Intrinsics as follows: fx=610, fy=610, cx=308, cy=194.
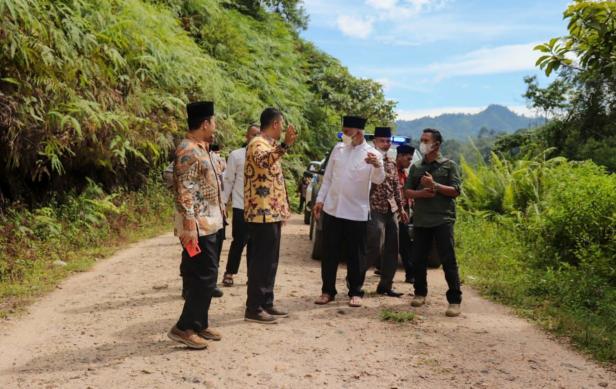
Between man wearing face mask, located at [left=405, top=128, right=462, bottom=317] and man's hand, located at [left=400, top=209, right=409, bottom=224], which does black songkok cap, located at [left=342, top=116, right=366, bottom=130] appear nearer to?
man wearing face mask, located at [left=405, top=128, right=462, bottom=317]

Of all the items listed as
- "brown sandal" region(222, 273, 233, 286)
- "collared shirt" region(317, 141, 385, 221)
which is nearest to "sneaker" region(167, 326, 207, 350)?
"collared shirt" region(317, 141, 385, 221)

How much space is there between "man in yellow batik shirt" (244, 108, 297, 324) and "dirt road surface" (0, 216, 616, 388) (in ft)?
1.03

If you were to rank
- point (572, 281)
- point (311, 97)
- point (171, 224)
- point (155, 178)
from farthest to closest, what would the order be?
point (311, 97), point (155, 178), point (171, 224), point (572, 281)

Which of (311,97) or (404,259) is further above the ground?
(311,97)

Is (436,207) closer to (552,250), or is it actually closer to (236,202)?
(236,202)

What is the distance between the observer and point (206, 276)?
5039 millimetres

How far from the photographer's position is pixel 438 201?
262 inches

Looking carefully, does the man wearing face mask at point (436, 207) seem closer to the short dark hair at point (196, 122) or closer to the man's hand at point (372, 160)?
the man's hand at point (372, 160)

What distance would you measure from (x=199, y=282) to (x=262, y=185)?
4.01 feet

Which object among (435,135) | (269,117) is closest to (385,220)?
(435,135)

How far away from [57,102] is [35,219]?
1850mm

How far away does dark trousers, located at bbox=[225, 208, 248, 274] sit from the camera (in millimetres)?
7539

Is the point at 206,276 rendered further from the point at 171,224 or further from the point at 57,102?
the point at 171,224

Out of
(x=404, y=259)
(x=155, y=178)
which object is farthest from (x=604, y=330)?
(x=155, y=178)
